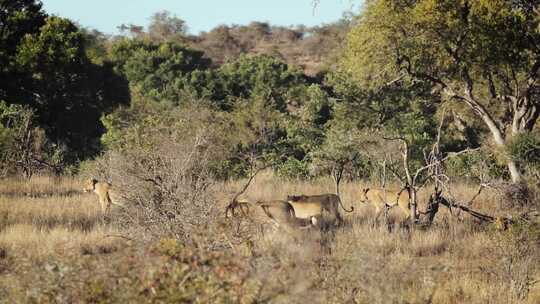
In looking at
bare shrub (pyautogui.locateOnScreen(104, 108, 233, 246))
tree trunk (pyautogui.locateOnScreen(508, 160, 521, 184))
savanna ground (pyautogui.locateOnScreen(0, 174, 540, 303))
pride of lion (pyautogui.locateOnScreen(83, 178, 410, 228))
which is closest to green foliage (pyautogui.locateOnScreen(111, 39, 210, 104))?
savanna ground (pyautogui.locateOnScreen(0, 174, 540, 303))

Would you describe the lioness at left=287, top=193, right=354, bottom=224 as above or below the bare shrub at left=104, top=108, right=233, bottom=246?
below

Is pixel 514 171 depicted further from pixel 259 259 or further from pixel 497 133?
pixel 259 259

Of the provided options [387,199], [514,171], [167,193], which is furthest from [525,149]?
[167,193]

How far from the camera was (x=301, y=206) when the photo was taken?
1073 cm

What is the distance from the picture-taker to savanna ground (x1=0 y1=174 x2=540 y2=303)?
4.07m

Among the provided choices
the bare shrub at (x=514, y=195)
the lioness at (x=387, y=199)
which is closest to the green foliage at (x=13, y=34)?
the lioness at (x=387, y=199)

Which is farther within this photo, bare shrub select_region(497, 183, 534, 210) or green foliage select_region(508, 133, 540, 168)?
green foliage select_region(508, 133, 540, 168)

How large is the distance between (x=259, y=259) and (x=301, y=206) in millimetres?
6369

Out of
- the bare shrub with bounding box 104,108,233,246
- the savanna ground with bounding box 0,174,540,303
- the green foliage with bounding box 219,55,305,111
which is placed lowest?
the savanna ground with bounding box 0,174,540,303

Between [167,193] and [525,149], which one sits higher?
[525,149]

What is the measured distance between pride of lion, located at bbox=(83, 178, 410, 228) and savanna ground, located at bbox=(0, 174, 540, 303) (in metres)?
0.26

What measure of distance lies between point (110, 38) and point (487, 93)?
49174 millimetres

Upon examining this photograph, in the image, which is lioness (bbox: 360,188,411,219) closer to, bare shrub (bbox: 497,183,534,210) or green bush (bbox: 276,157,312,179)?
bare shrub (bbox: 497,183,534,210)

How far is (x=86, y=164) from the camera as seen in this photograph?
17859mm
